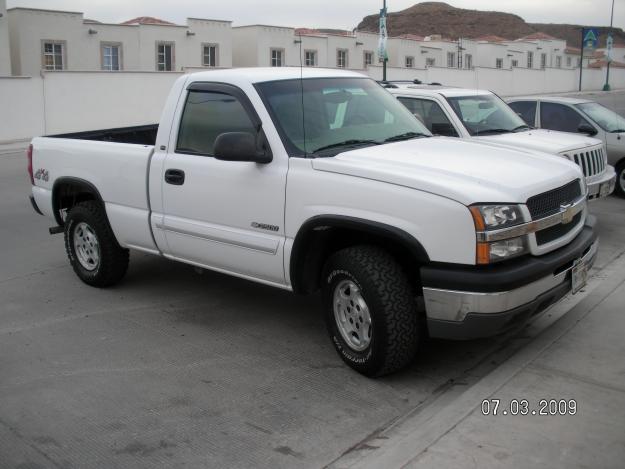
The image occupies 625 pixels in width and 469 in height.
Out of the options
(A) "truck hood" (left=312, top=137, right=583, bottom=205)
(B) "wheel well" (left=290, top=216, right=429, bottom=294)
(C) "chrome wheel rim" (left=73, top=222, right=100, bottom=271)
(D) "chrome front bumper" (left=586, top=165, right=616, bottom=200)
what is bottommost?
(C) "chrome wheel rim" (left=73, top=222, right=100, bottom=271)

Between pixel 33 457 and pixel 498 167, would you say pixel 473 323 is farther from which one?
pixel 33 457

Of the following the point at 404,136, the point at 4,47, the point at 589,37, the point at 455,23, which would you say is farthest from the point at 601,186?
the point at 455,23

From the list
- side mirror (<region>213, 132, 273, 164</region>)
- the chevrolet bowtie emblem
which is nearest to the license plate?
the chevrolet bowtie emblem

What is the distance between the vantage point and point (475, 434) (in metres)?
3.94

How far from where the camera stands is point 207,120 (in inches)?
229

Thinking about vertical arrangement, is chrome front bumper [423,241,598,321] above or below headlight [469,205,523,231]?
below

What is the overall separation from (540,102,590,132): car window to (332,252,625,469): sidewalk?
7.13m

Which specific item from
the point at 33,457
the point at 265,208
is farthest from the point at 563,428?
the point at 33,457

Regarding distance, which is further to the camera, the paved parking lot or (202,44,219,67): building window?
(202,44,219,67): building window

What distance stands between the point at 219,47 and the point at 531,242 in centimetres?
4362

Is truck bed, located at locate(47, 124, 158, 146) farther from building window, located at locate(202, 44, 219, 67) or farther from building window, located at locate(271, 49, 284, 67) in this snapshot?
building window, located at locate(271, 49, 284, 67)

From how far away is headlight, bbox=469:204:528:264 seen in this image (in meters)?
4.25
